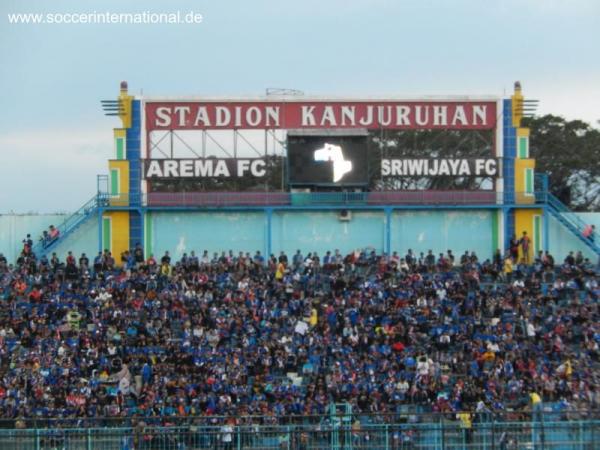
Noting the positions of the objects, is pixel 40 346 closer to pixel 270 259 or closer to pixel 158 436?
pixel 270 259

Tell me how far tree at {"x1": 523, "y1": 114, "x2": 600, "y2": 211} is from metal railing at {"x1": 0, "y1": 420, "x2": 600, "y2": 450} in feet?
129

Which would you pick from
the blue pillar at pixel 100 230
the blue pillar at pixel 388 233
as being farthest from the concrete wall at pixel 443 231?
the blue pillar at pixel 100 230

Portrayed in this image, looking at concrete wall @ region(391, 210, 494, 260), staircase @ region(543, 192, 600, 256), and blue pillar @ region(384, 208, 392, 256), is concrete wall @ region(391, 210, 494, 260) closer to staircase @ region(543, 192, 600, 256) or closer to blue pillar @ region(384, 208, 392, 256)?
blue pillar @ region(384, 208, 392, 256)

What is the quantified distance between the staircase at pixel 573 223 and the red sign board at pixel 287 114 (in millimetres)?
5072

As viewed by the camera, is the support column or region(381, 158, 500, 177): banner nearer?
the support column

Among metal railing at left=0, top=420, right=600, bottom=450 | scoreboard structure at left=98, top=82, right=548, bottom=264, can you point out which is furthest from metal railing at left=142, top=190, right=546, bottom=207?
metal railing at left=0, top=420, right=600, bottom=450

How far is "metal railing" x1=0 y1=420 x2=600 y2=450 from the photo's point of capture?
85.8ft

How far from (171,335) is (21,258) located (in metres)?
7.23

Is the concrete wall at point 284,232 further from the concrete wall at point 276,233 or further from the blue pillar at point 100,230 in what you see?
the blue pillar at point 100,230

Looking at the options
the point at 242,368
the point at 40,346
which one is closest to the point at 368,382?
the point at 242,368

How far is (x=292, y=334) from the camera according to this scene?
39.3 meters

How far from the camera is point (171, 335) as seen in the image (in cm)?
3925

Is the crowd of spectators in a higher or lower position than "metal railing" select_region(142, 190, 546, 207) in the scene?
lower

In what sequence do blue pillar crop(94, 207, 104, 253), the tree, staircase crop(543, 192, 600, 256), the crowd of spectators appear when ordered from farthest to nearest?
the tree < staircase crop(543, 192, 600, 256) < blue pillar crop(94, 207, 104, 253) < the crowd of spectators
